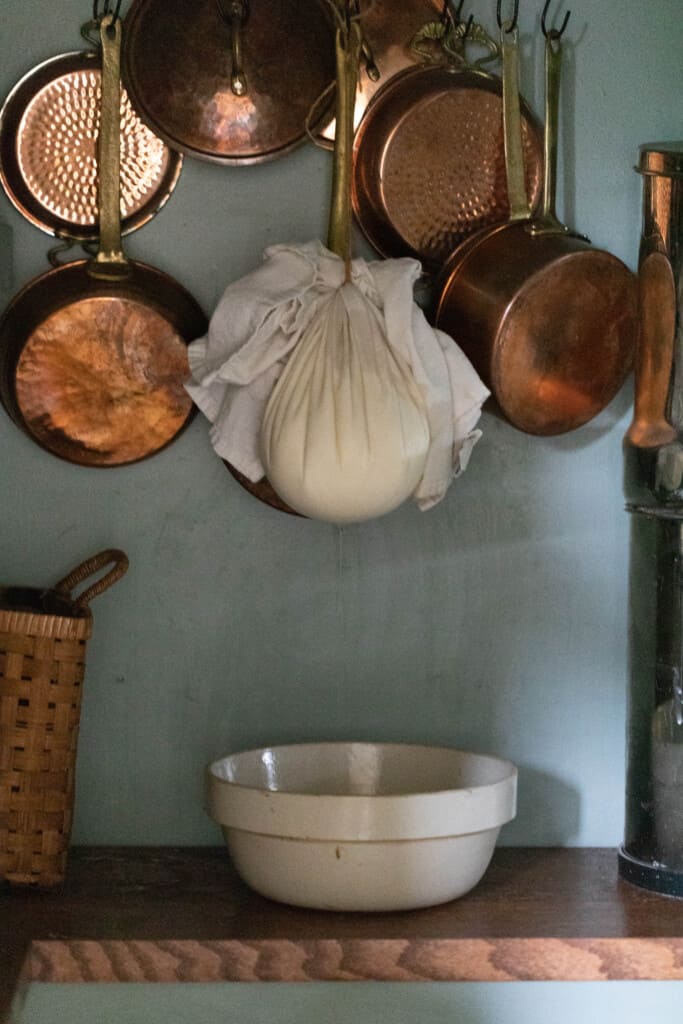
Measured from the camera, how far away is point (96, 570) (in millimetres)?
1292

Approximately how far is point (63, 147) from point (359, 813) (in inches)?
27.5

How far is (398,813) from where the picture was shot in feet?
3.70

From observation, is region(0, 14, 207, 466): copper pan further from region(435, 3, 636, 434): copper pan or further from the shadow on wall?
the shadow on wall

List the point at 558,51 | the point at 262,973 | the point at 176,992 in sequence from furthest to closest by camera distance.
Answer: the point at 558,51
the point at 176,992
the point at 262,973

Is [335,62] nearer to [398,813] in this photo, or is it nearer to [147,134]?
[147,134]

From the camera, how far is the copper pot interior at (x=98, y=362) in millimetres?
1294

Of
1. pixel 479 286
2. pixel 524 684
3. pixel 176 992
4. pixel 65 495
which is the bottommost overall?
pixel 176 992

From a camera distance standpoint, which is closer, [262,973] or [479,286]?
[262,973]

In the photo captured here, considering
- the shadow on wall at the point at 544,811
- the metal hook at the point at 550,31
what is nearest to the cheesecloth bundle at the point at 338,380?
the metal hook at the point at 550,31

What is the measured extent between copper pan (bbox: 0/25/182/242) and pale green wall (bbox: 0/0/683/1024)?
34mm

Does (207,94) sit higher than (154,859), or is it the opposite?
(207,94)

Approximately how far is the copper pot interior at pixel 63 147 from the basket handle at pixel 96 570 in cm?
32

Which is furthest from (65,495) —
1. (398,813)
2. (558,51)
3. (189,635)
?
(558,51)

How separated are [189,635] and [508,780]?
Result: 0.36m
